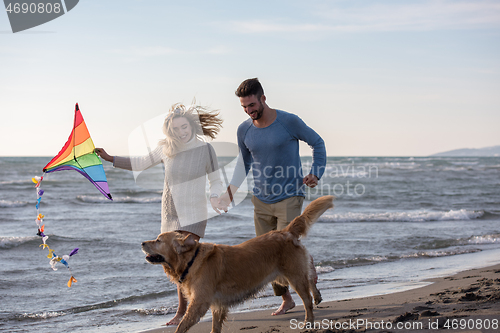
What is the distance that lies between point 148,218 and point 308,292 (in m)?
9.66

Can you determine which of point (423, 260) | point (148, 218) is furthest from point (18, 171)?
point (423, 260)

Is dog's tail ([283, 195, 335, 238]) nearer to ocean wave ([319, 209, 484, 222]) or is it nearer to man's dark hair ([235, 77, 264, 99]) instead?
man's dark hair ([235, 77, 264, 99])

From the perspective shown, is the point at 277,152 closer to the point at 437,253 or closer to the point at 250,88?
the point at 250,88

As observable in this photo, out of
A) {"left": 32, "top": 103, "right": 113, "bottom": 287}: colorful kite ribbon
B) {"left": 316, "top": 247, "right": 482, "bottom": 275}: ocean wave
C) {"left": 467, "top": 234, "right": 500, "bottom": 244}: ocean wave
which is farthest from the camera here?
{"left": 467, "top": 234, "right": 500, "bottom": 244}: ocean wave

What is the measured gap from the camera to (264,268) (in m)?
3.72

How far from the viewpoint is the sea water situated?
5.23 metres

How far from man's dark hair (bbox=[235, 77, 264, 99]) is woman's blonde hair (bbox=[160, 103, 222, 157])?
45cm

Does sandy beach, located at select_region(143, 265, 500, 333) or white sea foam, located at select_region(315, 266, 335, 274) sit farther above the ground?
sandy beach, located at select_region(143, 265, 500, 333)

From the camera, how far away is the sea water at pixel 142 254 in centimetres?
523

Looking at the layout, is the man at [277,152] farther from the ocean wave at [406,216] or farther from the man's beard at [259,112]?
the ocean wave at [406,216]

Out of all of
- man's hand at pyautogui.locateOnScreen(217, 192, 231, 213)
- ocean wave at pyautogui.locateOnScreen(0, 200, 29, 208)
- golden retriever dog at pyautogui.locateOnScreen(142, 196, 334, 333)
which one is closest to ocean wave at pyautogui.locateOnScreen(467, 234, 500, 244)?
golden retriever dog at pyautogui.locateOnScreen(142, 196, 334, 333)

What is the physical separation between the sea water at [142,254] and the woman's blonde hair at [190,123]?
736mm

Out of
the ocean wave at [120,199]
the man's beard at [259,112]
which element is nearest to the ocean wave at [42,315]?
the man's beard at [259,112]

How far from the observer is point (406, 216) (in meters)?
13.3
